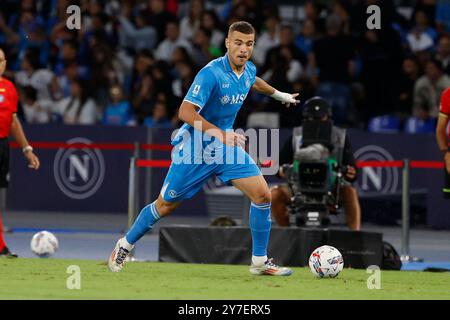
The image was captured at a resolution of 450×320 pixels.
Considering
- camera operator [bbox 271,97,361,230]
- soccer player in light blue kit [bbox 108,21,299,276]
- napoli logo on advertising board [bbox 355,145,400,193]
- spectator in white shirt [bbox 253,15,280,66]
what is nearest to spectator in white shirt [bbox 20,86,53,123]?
spectator in white shirt [bbox 253,15,280,66]

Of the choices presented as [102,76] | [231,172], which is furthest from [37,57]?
[231,172]

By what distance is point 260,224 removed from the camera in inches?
435

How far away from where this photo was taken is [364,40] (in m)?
20.0

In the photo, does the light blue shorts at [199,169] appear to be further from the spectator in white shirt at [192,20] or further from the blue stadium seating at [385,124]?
the spectator in white shirt at [192,20]

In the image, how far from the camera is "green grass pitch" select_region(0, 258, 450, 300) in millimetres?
9445

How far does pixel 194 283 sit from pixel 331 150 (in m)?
3.72

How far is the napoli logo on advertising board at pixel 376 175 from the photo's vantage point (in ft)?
60.4

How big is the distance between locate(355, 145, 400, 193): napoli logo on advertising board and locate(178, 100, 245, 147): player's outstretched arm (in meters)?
8.26

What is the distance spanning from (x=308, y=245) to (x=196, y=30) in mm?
9143

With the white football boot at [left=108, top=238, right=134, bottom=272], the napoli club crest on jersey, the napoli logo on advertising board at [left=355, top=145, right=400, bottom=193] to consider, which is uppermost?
the napoli club crest on jersey

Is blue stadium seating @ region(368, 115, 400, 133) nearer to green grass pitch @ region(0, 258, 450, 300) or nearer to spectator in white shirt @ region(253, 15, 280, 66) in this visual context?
spectator in white shirt @ region(253, 15, 280, 66)

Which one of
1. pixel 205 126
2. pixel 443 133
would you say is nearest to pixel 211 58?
pixel 443 133

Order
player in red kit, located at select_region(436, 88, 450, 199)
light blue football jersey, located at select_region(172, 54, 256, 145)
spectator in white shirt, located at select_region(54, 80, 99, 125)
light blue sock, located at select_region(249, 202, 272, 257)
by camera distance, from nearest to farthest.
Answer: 1. light blue football jersey, located at select_region(172, 54, 256, 145)
2. light blue sock, located at select_region(249, 202, 272, 257)
3. player in red kit, located at select_region(436, 88, 450, 199)
4. spectator in white shirt, located at select_region(54, 80, 99, 125)

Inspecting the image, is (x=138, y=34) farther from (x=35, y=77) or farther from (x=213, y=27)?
(x=35, y=77)
